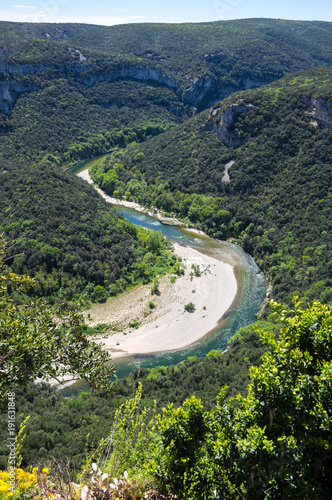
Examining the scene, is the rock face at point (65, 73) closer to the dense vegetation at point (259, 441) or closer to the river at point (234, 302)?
the river at point (234, 302)

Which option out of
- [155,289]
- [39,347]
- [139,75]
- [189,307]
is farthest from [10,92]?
[39,347]

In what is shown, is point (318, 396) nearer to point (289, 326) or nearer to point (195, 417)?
point (289, 326)

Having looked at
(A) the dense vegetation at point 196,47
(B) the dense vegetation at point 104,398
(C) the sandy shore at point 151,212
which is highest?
(A) the dense vegetation at point 196,47

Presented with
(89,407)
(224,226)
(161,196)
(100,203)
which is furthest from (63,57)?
(89,407)

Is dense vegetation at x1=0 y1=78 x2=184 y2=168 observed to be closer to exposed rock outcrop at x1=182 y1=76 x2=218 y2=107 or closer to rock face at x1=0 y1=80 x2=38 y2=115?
rock face at x1=0 y1=80 x2=38 y2=115

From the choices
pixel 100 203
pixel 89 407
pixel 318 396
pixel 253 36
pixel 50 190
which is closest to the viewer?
pixel 318 396

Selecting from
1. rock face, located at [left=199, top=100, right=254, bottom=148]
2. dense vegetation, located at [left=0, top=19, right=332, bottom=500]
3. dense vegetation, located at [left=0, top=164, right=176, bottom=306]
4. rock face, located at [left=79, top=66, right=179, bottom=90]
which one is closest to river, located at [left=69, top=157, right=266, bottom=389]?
dense vegetation, located at [left=0, top=19, right=332, bottom=500]

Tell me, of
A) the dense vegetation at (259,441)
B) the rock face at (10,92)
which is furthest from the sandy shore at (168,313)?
the rock face at (10,92)
